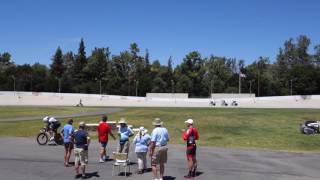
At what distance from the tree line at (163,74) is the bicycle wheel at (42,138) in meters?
120

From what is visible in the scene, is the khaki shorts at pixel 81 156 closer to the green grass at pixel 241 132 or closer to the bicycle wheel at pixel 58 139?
the bicycle wheel at pixel 58 139

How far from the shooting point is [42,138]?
2722cm

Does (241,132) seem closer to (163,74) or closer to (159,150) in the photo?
(159,150)

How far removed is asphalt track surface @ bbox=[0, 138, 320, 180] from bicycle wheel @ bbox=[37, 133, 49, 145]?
823mm

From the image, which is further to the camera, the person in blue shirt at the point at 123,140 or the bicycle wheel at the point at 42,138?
the bicycle wheel at the point at 42,138

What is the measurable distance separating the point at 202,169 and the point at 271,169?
8.15ft

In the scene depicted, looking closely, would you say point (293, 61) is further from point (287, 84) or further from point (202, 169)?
point (202, 169)

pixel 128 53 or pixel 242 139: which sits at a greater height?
pixel 128 53

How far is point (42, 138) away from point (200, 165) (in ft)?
35.4

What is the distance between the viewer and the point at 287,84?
154 meters

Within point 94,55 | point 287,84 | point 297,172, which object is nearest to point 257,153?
point 297,172

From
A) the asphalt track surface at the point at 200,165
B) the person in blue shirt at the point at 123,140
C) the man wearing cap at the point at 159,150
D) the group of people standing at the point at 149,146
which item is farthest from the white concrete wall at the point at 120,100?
the man wearing cap at the point at 159,150

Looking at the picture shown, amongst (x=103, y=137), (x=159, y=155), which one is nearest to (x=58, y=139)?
(x=103, y=137)

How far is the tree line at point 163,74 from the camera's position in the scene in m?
154
